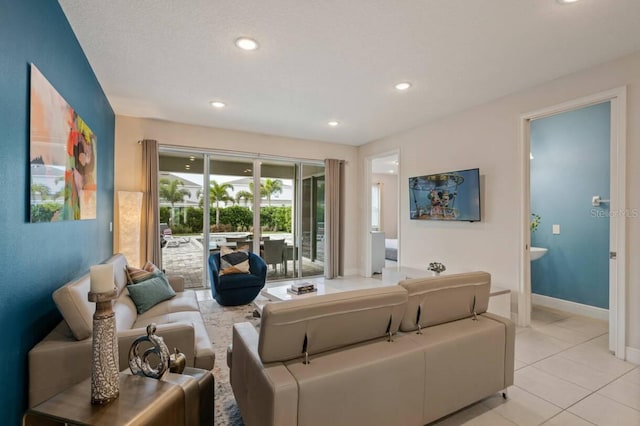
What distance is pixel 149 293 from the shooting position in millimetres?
2889

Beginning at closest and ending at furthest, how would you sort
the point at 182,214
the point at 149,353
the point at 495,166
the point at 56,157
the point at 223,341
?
1. the point at 149,353
2. the point at 56,157
3. the point at 223,341
4. the point at 495,166
5. the point at 182,214

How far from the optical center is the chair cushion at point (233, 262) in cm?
428

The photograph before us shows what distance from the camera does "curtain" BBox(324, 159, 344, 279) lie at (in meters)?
6.19

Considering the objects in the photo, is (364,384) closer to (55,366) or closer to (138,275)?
(55,366)

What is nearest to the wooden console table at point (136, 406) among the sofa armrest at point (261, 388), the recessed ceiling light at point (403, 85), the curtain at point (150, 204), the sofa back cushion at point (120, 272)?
the sofa armrest at point (261, 388)

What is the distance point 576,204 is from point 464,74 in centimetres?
253

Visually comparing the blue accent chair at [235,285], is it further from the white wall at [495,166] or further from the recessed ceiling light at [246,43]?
the recessed ceiling light at [246,43]

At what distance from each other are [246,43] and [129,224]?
325 cm

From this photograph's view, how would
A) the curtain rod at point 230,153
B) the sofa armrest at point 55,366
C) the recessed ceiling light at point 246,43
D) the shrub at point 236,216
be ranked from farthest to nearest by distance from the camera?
1. the shrub at point 236,216
2. the curtain rod at point 230,153
3. the recessed ceiling light at point 246,43
4. the sofa armrest at point 55,366

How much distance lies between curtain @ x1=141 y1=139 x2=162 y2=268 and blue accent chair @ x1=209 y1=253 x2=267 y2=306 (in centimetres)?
110

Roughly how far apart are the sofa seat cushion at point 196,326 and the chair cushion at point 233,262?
147cm

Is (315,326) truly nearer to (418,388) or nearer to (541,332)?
(418,388)

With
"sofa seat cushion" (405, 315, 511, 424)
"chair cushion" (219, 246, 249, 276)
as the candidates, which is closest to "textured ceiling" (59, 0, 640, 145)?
"chair cushion" (219, 246, 249, 276)

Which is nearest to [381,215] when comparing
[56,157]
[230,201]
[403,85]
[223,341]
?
[230,201]
